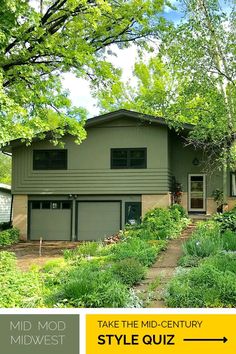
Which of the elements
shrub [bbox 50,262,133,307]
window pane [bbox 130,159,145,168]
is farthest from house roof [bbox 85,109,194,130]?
shrub [bbox 50,262,133,307]

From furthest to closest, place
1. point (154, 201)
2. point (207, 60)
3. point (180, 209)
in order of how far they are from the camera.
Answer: point (154, 201) < point (180, 209) < point (207, 60)

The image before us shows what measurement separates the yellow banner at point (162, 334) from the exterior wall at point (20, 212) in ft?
61.5

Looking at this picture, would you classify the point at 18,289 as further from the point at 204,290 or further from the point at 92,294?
the point at 204,290

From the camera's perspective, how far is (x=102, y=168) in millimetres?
19531

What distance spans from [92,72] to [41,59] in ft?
6.65

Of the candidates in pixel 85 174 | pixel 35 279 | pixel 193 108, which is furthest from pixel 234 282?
pixel 85 174

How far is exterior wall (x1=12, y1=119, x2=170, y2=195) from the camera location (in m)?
19.0

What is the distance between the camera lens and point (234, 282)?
18.7 ft

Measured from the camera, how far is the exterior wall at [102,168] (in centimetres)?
1897

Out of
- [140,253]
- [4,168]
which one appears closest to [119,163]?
[140,253]

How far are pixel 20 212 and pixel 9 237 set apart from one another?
196 centimetres

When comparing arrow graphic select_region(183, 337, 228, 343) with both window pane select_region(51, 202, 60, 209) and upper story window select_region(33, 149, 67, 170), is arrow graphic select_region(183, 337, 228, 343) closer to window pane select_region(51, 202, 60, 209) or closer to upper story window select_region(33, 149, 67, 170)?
upper story window select_region(33, 149, 67, 170)

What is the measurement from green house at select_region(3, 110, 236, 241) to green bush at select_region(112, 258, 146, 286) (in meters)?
11.3

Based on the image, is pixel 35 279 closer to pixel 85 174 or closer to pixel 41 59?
pixel 41 59
